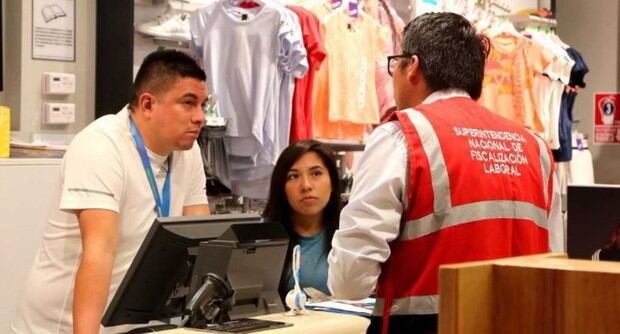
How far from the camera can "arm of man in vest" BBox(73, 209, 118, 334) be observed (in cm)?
307

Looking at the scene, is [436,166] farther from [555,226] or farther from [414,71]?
[555,226]

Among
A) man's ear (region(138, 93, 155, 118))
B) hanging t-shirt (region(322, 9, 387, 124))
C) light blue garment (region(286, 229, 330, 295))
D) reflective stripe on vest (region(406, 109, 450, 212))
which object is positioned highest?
hanging t-shirt (region(322, 9, 387, 124))

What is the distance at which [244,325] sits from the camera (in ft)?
9.25

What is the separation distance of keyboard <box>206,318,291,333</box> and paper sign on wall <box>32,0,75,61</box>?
9.37 feet

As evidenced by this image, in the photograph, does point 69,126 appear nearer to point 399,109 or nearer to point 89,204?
point 89,204

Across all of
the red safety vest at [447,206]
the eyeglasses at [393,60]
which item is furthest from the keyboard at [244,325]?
the eyeglasses at [393,60]

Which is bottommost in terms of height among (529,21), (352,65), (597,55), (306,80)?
(306,80)

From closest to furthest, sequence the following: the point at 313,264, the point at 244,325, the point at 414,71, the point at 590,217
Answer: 1. the point at 590,217
2. the point at 244,325
3. the point at 414,71
4. the point at 313,264

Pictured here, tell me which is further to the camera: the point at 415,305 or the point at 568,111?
the point at 568,111

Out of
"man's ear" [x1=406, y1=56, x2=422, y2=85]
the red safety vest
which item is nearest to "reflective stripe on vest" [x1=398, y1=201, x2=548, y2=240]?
the red safety vest

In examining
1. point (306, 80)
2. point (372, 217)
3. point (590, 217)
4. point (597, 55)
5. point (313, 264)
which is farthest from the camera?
point (597, 55)

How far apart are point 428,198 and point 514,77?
491cm

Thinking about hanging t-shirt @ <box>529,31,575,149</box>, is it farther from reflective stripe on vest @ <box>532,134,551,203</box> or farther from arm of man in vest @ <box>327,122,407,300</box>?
arm of man in vest @ <box>327,122,407,300</box>

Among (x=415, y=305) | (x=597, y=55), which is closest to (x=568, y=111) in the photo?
(x=597, y=55)
